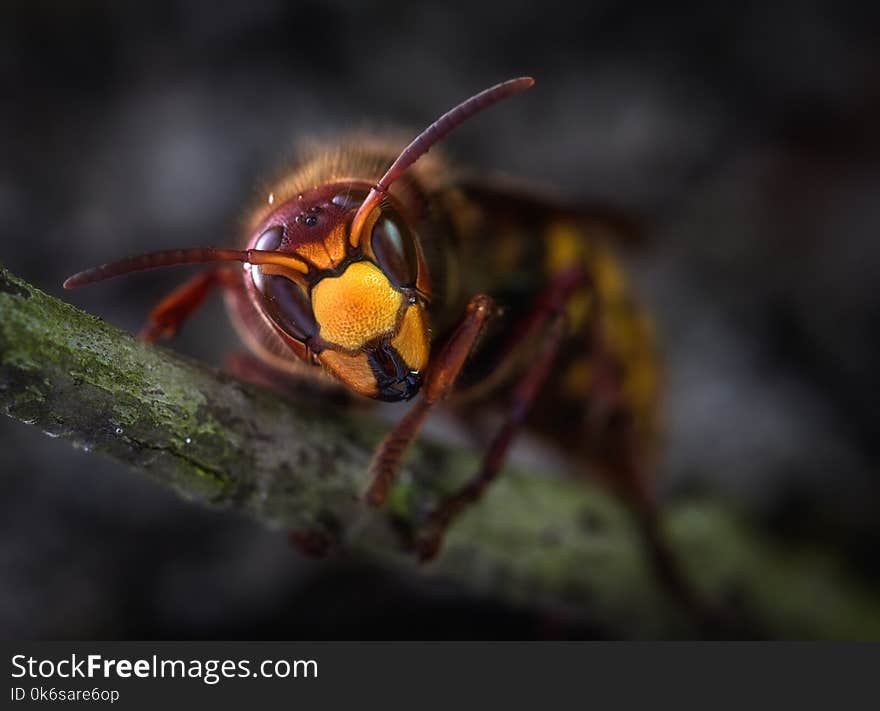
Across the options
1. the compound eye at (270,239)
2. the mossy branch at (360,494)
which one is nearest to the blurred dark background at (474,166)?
the mossy branch at (360,494)

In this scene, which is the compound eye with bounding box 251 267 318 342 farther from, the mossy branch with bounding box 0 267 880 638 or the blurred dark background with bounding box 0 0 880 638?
the blurred dark background with bounding box 0 0 880 638

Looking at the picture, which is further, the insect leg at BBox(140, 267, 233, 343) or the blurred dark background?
the blurred dark background

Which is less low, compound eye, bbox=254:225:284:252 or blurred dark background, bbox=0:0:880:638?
blurred dark background, bbox=0:0:880:638

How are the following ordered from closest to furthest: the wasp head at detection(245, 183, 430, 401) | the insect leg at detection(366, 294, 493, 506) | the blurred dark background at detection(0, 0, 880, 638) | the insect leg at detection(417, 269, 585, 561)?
the wasp head at detection(245, 183, 430, 401) → the insect leg at detection(366, 294, 493, 506) → the insect leg at detection(417, 269, 585, 561) → the blurred dark background at detection(0, 0, 880, 638)

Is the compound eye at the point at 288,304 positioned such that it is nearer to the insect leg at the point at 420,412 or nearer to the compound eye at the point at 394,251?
the compound eye at the point at 394,251

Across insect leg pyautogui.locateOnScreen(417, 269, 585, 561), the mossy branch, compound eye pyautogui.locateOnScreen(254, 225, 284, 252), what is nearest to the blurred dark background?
the mossy branch

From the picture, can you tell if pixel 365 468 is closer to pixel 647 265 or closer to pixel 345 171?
pixel 345 171

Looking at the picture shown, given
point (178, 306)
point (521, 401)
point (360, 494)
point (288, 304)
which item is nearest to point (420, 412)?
point (360, 494)

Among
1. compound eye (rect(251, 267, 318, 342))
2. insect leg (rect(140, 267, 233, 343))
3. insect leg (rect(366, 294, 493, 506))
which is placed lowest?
insect leg (rect(366, 294, 493, 506))
